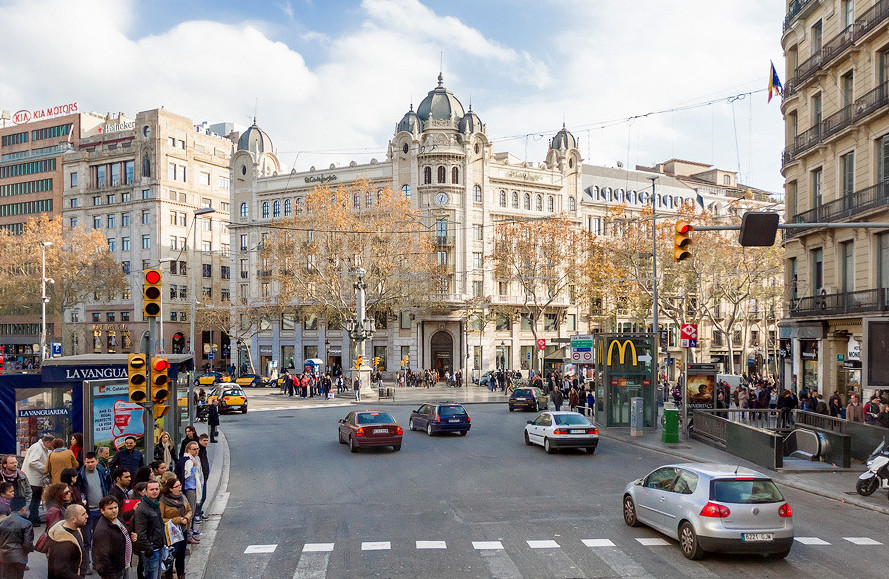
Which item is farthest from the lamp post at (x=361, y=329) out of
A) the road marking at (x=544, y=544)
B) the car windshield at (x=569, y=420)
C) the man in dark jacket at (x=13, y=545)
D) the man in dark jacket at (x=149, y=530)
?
the man in dark jacket at (x=13, y=545)

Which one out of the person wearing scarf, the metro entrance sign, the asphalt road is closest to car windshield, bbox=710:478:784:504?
the asphalt road

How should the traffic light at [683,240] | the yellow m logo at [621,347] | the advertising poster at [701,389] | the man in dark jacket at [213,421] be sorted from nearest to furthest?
the traffic light at [683,240]
the man in dark jacket at [213,421]
the advertising poster at [701,389]
the yellow m logo at [621,347]

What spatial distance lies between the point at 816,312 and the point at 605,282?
22741mm

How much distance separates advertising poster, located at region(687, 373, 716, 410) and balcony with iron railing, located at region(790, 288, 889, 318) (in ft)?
19.4

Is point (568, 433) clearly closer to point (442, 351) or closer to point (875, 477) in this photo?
point (875, 477)

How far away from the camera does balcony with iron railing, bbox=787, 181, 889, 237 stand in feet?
91.5

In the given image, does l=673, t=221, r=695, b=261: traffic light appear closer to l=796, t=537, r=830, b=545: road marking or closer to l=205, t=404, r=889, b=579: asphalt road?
l=205, t=404, r=889, b=579: asphalt road

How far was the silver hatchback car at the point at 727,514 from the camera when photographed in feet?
37.4

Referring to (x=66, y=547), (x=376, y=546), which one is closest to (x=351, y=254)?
(x=376, y=546)

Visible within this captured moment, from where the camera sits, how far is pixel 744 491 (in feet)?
38.4

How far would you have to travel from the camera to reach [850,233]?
1198 inches

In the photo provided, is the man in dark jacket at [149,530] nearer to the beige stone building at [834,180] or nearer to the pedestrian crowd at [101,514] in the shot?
the pedestrian crowd at [101,514]

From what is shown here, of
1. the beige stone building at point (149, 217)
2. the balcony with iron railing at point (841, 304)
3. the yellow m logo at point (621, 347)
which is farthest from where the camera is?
the beige stone building at point (149, 217)

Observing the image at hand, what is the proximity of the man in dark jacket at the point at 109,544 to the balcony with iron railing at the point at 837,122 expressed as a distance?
1109 inches
